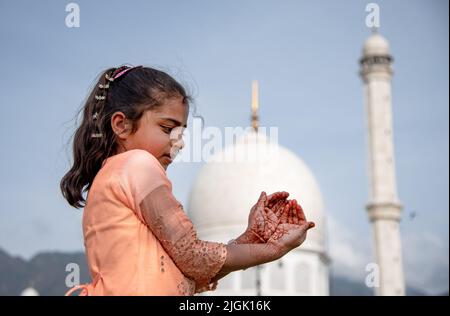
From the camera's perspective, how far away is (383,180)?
1046 inches

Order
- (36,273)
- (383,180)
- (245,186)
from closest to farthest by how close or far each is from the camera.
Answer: (245,186) < (383,180) < (36,273)

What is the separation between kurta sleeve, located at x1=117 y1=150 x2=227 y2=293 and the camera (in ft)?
7.50

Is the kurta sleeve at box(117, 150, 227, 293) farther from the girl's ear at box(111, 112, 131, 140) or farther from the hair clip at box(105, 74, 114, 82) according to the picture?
the hair clip at box(105, 74, 114, 82)

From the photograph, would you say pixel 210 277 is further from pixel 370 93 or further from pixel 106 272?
pixel 370 93

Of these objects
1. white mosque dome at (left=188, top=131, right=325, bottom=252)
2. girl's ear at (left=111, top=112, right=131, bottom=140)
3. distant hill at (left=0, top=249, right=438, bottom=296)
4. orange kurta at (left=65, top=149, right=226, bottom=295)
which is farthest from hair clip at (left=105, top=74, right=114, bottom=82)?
white mosque dome at (left=188, top=131, right=325, bottom=252)

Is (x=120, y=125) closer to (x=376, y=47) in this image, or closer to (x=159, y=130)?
(x=159, y=130)

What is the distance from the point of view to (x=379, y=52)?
92.0 ft

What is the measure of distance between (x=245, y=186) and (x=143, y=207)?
21749 millimetres

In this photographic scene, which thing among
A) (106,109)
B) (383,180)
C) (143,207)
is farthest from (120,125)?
(383,180)

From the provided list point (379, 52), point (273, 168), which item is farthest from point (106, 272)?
point (379, 52)

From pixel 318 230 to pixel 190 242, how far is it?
75.9 feet

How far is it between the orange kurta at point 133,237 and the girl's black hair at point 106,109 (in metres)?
0.20

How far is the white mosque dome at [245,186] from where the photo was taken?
23969mm
